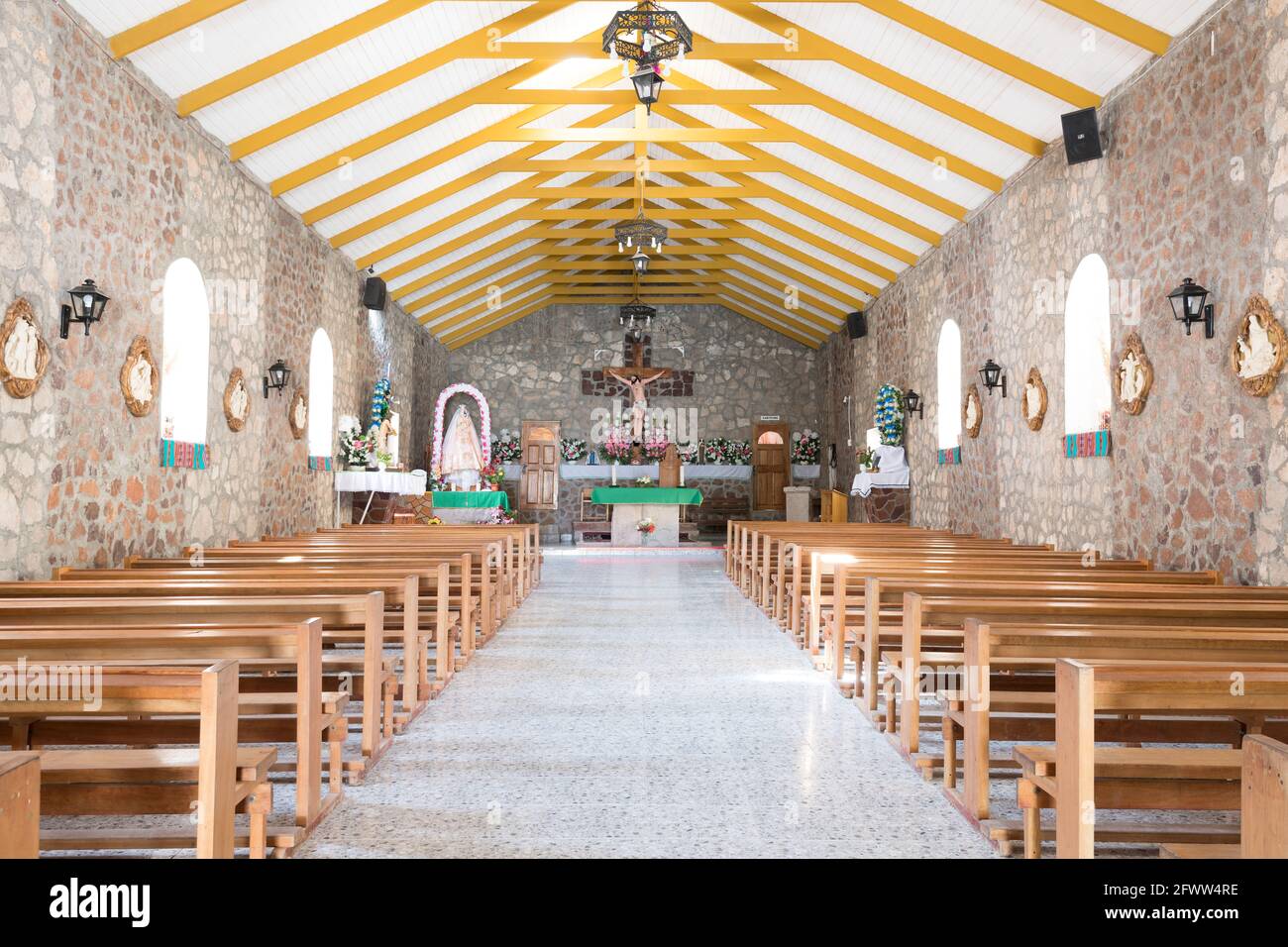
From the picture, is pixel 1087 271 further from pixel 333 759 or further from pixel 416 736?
pixel 333 759

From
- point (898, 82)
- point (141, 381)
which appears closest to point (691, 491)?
point (898, 82)

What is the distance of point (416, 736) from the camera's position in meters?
4.52

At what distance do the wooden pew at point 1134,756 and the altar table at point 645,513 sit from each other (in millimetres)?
13445

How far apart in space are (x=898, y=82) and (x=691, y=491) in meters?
8.34

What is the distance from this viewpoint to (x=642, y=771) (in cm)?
394

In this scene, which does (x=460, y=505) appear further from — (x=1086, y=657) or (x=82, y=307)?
(x=1086, y=657)

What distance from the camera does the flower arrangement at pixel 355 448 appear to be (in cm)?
1255

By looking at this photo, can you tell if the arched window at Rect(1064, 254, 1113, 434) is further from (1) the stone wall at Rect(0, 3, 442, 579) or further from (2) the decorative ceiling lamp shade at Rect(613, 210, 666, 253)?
(1) the stone wall at Rect(0, 3, 442, 579)

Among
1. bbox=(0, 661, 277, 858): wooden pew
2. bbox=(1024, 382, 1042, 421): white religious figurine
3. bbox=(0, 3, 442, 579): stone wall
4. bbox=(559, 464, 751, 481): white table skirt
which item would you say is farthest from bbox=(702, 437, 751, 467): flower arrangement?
bbox=(0, 661, 277, 858): wooden pew

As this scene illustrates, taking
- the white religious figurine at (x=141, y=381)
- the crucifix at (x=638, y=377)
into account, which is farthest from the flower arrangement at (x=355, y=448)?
the crucifix at (x=638, y=377)

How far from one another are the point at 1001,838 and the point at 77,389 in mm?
5832

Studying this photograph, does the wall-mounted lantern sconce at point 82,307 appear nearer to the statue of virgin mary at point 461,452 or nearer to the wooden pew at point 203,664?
the wooden pew at point 203,664

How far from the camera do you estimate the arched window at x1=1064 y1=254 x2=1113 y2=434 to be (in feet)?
28.0

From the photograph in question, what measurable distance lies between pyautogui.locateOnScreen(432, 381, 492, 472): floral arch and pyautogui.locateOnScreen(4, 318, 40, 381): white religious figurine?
42.3 ft
